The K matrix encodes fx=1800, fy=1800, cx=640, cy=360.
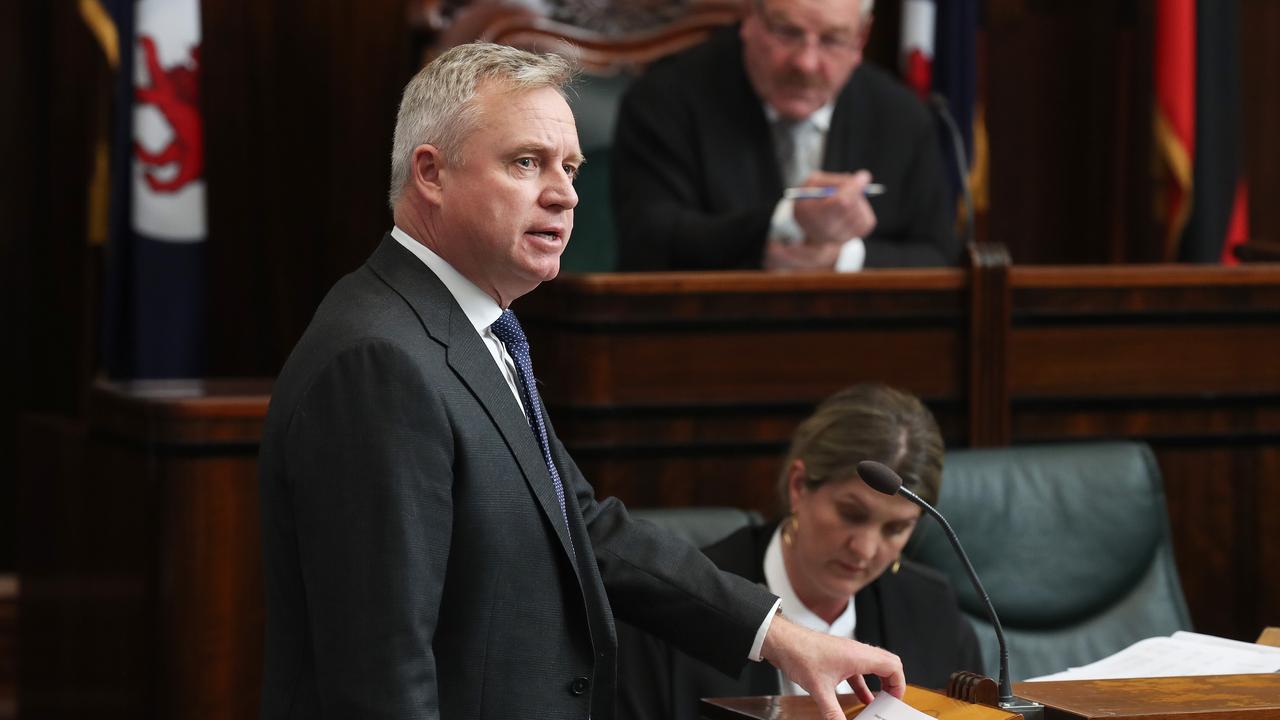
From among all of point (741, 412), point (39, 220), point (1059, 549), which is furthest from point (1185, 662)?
point (39, 220)

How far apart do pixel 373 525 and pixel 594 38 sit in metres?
3.25

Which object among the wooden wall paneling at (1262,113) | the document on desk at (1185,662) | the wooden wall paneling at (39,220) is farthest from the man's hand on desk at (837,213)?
the wooden wall paneling at (1262,113)

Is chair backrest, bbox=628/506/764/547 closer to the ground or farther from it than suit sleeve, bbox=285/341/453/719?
closer to the ground

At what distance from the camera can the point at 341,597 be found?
5.31 ft

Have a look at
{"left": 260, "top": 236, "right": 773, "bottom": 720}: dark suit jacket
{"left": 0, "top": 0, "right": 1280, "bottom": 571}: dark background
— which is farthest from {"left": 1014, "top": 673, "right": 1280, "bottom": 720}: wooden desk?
{"left": 0, "top": 0, "right": 1280, "bottom": 571}: dark background

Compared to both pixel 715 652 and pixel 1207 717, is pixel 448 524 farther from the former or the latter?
pixel 1207 717

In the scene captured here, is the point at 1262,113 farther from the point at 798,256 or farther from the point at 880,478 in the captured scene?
the point at 880,478

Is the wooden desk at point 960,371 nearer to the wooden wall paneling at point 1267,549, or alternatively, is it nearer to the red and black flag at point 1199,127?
the wooden wall paneling at point 1267,549

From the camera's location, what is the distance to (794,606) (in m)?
2.50

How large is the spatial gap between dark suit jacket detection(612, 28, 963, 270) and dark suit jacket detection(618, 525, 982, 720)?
4.14 feet

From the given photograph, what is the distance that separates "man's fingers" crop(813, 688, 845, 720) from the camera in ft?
5.76

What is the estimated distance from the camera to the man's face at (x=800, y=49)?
3.74 m

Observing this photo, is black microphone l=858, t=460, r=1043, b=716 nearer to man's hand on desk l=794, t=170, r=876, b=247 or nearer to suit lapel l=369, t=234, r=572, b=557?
suit lapel l=369, t=234, r=572, b=557

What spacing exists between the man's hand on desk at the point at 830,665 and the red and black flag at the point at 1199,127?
11.5 ft
